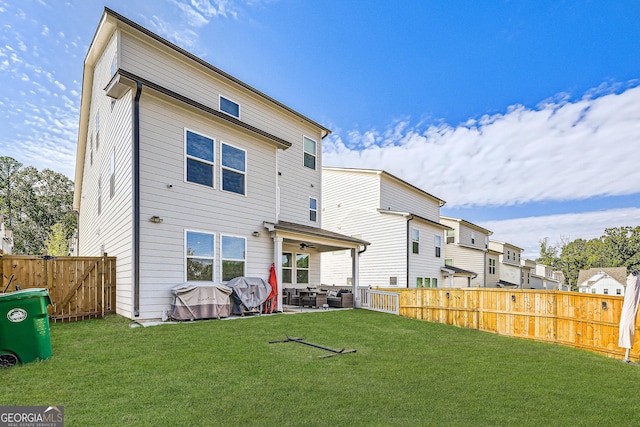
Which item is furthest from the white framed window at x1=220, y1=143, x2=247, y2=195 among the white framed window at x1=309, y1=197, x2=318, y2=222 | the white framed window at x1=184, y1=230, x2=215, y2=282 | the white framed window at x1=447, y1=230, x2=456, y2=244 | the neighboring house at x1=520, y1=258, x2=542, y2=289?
the neighboring house at x1=520, y1=258, x2=542, y2=289

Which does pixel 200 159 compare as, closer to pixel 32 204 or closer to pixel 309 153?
pixel 309 153

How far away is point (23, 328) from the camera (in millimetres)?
4562

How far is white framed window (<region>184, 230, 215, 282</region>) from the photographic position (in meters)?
8.93

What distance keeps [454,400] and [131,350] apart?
474cm

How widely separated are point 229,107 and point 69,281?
277 inches

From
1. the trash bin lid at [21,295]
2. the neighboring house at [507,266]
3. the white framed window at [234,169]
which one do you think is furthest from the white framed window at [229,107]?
the neighboring house at [507,266]

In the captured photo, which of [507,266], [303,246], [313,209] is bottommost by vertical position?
[507,266]

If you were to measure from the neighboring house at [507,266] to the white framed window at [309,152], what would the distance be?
2394cm

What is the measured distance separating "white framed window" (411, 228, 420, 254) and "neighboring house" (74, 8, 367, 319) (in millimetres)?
6585

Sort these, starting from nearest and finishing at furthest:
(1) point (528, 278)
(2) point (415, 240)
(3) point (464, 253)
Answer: (2) point (415, 240) < (3) point (464, 253) < (1) point (528, 278)

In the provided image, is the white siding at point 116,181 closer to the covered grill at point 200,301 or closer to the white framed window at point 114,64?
the white framed window at point 114,64

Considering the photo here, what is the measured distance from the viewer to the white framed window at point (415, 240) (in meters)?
18.9

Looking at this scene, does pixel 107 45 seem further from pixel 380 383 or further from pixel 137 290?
pixel 380 383

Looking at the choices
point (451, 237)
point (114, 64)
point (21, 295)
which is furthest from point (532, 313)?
point (451, 237)
